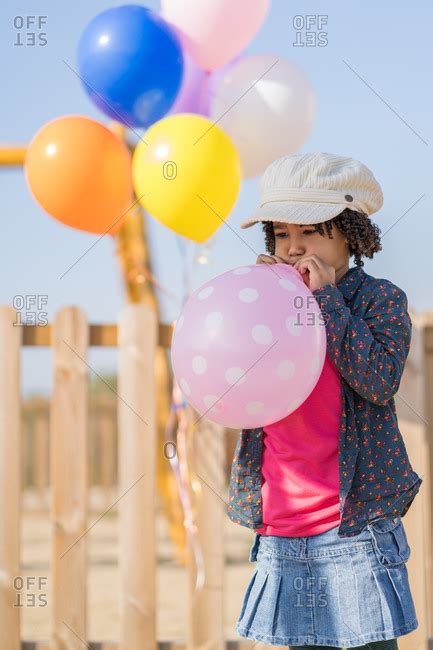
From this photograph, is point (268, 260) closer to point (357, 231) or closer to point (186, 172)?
point (357, 231)

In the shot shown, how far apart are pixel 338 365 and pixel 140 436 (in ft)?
4.38

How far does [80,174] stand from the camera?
9.18ft

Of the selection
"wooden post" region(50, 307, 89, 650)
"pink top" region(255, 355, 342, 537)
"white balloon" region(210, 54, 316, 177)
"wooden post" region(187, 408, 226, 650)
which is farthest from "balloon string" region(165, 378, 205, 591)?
"white balloon" region(210, 54, 316, 177)

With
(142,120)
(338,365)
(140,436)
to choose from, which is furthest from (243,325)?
(142,120)

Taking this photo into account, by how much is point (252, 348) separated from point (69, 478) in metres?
1.48

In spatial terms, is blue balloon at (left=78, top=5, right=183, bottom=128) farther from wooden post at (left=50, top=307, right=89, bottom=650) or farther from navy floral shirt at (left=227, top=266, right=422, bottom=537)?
navy floral shirt at (left=227, top=266, right=422, bottom=537)

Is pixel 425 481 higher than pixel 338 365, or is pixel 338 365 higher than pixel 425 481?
pixel 338 365

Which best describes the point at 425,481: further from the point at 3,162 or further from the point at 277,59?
the point at 3,162

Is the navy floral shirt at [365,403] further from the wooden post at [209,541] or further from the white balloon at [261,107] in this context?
the white balloon at [261,107]

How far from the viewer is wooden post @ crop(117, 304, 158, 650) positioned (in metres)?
2.77

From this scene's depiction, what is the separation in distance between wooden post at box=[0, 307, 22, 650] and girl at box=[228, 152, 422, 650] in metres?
1.31

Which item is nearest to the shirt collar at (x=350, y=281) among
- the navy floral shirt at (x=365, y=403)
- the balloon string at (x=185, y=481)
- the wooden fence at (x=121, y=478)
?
the navy floral shirt at (x=365, y=403)

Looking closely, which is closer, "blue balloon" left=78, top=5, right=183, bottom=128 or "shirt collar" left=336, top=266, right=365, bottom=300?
"shirt collar" left=336, top=266, right=365, bottom=300

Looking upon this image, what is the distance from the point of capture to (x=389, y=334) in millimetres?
1607
